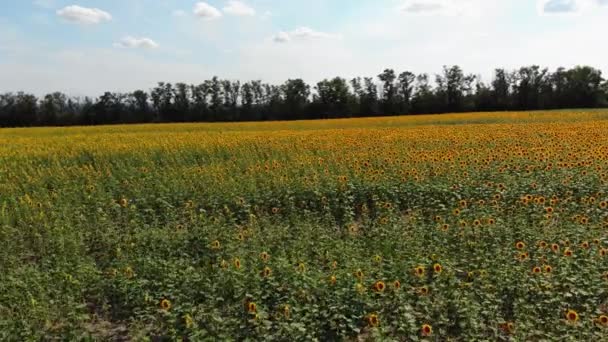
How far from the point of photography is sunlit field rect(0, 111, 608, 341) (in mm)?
4141

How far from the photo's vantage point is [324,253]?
5.66 meters

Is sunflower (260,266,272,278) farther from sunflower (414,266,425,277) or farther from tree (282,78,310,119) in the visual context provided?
tree (282,78,310,119)

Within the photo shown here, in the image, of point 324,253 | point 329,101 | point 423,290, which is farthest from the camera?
point 329,101

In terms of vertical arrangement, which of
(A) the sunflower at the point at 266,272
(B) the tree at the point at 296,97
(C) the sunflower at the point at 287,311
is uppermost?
(B) the tree at the point at 296,97

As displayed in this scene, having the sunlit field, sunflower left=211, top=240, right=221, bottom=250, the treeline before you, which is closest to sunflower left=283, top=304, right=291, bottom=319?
the sunlit field

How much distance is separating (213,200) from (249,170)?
2.26 metres

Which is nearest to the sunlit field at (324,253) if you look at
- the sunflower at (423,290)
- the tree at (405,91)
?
the sunflower at (423,290)

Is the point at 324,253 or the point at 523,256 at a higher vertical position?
the point at 523,256

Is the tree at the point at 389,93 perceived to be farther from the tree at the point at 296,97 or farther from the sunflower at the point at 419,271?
the sunflower at the point at 419,271

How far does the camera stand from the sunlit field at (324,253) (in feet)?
13.6

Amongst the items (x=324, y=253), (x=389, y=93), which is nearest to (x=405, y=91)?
(x=389, y=93)

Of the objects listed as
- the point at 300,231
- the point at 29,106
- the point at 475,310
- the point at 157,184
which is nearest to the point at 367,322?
the point at 475,310

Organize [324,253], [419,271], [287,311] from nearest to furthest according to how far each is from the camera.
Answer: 1. [287,311]
2. [419,271]
3. [324,253]

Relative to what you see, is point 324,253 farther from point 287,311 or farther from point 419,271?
point 287,311
